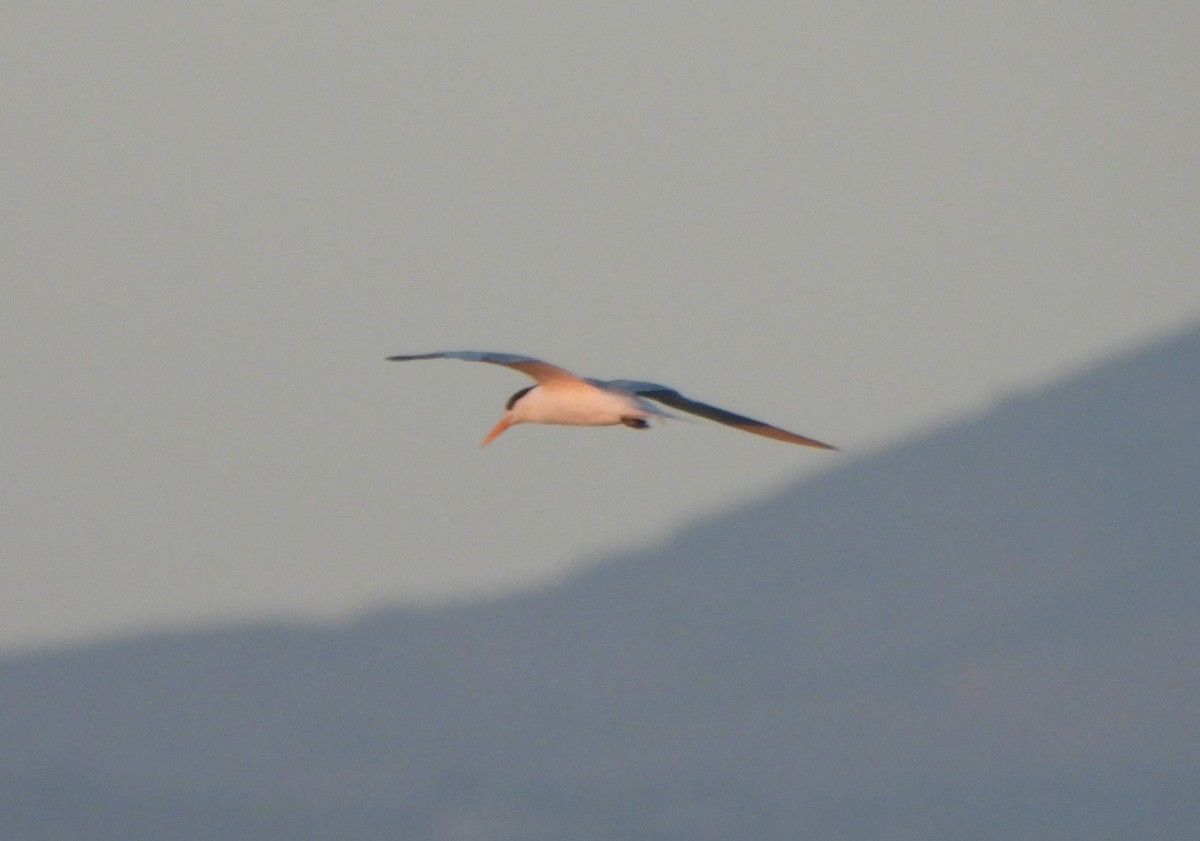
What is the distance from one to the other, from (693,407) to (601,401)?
0.73 metres

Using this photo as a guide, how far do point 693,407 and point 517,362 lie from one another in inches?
61.7

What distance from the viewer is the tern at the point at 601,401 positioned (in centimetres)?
1950

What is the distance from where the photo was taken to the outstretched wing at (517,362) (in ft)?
62.2

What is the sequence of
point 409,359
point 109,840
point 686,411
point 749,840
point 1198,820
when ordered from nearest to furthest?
point 409,359 → point 686,411 → point 1198,820 → point 749,840 → point 109,840

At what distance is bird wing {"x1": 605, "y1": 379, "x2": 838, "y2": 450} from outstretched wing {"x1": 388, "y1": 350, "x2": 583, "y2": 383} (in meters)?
0.42

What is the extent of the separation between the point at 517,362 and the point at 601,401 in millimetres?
922

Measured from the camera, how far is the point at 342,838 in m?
170

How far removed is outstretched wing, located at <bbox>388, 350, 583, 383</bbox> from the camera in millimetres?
18953

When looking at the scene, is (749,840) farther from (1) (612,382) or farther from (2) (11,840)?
(1) (612,382)

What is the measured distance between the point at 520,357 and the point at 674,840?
464 ft

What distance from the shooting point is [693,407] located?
66.6 ft

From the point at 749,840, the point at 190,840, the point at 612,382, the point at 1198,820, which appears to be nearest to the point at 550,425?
the point at 612,382

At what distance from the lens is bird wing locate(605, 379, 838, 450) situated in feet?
65.6

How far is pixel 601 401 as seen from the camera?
20172 mm
